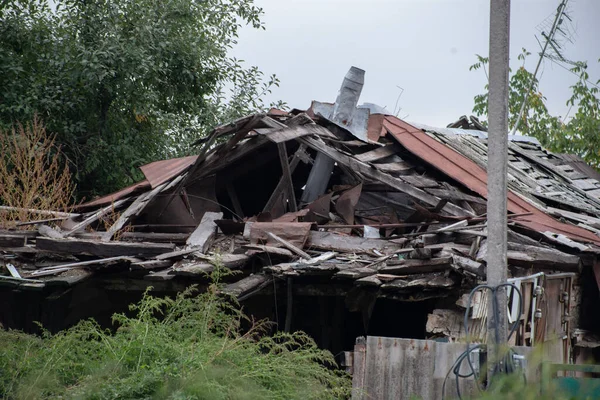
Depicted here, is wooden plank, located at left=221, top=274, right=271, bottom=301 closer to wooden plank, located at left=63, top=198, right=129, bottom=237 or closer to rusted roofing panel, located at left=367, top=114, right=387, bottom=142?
wooden plank, located at left=63, top=198, right=129, bottom=237

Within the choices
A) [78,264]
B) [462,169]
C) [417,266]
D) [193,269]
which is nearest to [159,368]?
[193,269]

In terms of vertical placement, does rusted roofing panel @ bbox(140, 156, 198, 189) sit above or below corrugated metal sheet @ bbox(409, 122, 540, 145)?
below

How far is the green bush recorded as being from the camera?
543 centimetres

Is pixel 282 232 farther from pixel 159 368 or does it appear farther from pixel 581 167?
pixel 581 167

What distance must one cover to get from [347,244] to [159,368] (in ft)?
11.8

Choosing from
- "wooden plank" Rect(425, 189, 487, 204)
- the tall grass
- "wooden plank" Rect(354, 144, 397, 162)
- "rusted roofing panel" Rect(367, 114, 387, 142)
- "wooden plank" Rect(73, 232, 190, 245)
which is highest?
"rusted roofing panel" Rect(367, 114, 387, 142)

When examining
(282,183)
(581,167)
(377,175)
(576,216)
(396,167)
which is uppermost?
(581,167)

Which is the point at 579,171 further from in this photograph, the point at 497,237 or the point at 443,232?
the point at 497,237

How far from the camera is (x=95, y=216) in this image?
10.2 m

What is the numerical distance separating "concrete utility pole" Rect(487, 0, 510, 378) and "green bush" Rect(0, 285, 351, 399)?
5.34 ft

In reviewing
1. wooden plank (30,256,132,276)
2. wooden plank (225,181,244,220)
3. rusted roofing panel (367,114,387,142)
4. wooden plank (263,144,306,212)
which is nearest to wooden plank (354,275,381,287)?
wooden plank (30,256,132,276)

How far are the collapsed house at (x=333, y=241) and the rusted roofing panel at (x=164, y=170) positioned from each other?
0.14 feet

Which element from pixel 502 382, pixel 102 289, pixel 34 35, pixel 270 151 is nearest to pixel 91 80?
pixel 34 35

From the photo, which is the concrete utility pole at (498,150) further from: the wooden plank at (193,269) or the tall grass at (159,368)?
the wooden plank at (193,269)
